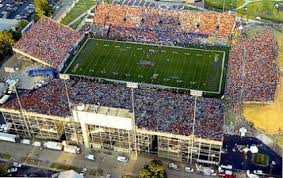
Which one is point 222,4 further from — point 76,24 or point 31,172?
point 31,172

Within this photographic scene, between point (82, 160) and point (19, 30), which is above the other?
point (19, 30)

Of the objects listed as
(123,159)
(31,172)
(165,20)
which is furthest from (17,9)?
(123,159)

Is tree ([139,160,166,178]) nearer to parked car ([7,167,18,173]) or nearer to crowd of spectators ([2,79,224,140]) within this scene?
crowd of spectators ([2,79,224,140])

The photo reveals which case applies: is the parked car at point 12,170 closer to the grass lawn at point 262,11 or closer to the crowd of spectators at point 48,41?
the crowd of spectators at point 48,41

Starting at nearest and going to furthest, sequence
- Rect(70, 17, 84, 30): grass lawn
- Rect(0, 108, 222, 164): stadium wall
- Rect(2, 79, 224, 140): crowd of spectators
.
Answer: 1. Rect(0, 108, 222, 164): stadium wall
2. Rect(2, 79, 224, 140): crowd of spectators
3. Rect(70, 17, 84, 30): grass lawn

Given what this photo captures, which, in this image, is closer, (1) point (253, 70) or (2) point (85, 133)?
(2) point (85, 133)

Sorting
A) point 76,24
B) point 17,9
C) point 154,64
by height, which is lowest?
point 154,64

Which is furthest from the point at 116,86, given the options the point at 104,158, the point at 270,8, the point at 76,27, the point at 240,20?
the point at 270,8

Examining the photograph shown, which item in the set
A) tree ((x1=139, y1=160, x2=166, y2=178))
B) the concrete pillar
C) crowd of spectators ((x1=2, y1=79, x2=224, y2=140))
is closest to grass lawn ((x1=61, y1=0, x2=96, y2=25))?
crowd of spectators ((x1=2, y1=79, x2=224, y2=140))
